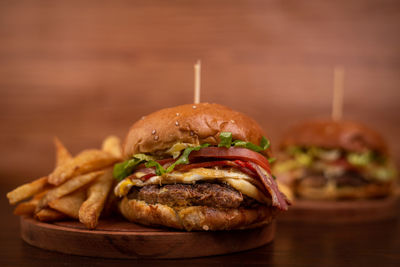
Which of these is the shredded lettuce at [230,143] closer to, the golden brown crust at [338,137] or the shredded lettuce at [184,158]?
the shredded lettuce at [184,158]

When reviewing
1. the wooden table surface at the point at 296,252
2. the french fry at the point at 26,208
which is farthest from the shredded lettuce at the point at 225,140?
the french fry at the point at 26,208

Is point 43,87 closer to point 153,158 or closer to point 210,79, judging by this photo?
point 210,79

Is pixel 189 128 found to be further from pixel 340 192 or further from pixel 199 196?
pixel 340 192

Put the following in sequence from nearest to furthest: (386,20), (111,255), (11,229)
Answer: (111,255), (11,229), (386,20)

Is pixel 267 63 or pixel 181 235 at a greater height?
pixel 267 63

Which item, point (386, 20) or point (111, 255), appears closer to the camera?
point (111, 255)

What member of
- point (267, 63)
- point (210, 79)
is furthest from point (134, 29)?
point (267, 63)

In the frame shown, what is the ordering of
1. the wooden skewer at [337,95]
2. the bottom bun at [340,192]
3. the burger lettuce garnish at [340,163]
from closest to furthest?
the bottom bun at [340,192], the burger lettuce garnish at [340,163], the wooden skewer at [337,95]
